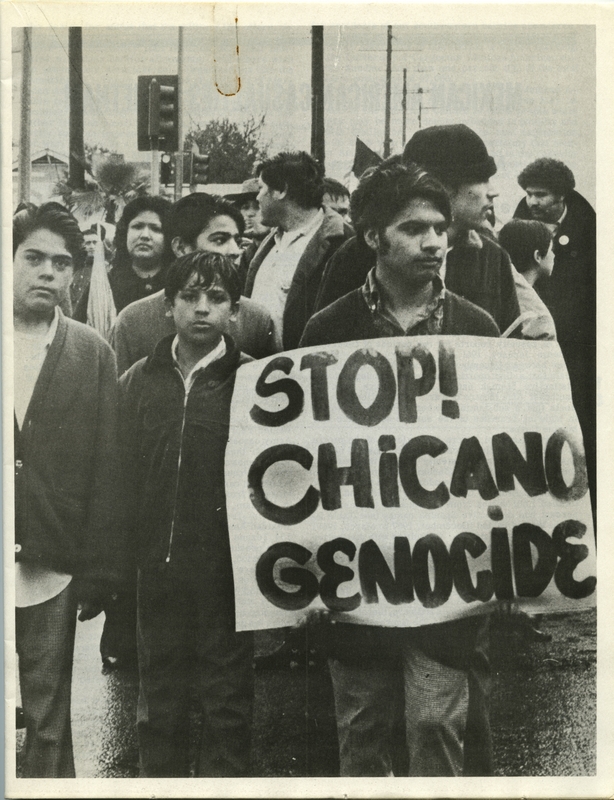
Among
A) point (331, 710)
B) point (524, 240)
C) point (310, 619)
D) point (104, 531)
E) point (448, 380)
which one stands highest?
point (524, 240)

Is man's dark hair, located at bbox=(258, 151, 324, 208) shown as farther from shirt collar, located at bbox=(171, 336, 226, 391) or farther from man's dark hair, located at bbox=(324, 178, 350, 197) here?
shirt collar, located at bbox=(171, 336, 226, 391)

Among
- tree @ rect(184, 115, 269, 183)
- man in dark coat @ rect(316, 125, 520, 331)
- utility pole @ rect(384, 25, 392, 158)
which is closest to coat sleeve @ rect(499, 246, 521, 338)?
man in dark coat @ rect(316, 125, 520, 331)

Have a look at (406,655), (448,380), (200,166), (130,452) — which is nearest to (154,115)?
(200,166)

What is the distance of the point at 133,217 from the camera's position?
1361mm

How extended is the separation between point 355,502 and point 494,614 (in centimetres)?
33

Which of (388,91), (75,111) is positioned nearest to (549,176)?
(388,91)

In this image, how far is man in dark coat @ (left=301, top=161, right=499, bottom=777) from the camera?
135 centimetres

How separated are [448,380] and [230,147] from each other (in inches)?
23.3

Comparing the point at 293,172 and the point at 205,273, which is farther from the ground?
the point at 293,172

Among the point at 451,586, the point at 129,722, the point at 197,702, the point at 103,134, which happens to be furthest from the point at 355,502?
the point at 103,134

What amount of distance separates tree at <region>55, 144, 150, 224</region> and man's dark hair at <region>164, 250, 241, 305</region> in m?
0.15

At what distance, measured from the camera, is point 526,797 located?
4.46 ft

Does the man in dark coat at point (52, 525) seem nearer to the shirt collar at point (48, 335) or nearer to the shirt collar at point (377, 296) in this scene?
the shirt collar at point (48, 335)

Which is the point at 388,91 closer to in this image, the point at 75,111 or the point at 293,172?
the point at 293,172
